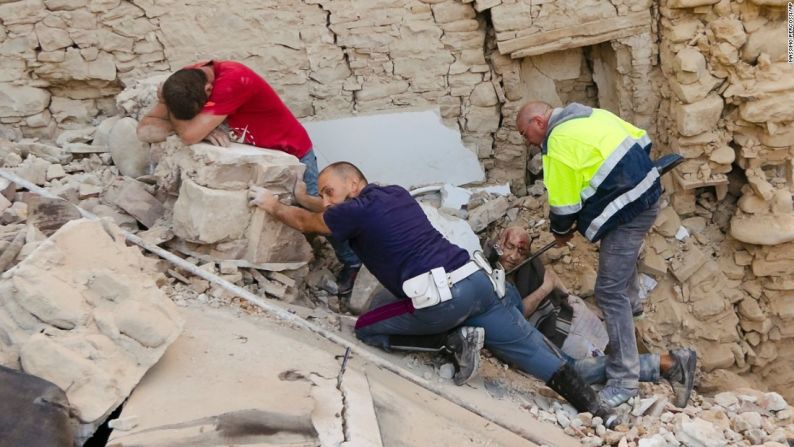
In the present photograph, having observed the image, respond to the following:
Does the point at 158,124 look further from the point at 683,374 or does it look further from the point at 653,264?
the point at 653,264

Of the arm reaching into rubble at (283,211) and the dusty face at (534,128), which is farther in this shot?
the arm reaching into rubble at (283,211)

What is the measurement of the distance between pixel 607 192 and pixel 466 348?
1.19 m

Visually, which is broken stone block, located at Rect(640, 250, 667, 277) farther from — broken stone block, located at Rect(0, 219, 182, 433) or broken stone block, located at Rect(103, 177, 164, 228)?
broken stone block, located at Rect(0, 219, 182, 433)

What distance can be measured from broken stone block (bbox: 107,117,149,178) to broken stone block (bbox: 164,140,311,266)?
1.62 feet

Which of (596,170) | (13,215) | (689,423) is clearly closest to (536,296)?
(596,170)

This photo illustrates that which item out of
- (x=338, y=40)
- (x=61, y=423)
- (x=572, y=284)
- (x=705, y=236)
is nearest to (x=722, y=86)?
(x=705, y=236)

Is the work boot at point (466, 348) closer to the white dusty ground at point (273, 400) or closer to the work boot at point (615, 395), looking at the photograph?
the white dusty ground at point (273, 400)

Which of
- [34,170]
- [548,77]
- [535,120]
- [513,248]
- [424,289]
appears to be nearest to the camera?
[424,289]

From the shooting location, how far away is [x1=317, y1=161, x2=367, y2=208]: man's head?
Answer: 472 centimetres

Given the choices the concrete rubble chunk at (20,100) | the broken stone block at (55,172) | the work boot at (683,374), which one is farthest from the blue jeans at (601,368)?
the concrete rubble chunk at (20,100)

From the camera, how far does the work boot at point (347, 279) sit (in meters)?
5.74

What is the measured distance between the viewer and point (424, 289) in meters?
4.55

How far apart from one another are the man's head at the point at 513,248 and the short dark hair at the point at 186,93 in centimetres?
229

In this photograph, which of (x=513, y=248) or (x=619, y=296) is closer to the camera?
(x=619, y=296)
